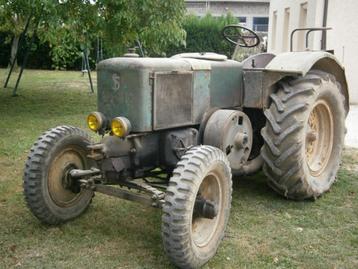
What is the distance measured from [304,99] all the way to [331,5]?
8.99 m

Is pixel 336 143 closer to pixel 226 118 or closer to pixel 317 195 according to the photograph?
pixel 317 195

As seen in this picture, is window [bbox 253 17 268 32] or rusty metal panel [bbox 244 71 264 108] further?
window [bbox 253 17 268 32]

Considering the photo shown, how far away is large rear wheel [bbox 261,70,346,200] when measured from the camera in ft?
14.4

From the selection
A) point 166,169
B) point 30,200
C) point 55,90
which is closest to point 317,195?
point 166,169

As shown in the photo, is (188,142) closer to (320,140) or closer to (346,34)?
(320,140)

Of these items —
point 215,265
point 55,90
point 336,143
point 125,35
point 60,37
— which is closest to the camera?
point 215,265

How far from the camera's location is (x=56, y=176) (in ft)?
13.1

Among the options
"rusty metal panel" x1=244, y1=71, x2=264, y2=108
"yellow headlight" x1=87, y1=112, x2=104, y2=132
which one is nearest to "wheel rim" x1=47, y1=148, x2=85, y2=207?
"yellow headlight" x1=87, y1=112, x2=104, y2=132

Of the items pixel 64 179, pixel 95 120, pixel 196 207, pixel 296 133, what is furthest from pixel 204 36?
pixel 196 207

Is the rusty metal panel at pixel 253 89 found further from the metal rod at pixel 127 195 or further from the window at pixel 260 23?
the window at pixel 260 23

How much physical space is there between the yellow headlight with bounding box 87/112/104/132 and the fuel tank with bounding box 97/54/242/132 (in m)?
0.10

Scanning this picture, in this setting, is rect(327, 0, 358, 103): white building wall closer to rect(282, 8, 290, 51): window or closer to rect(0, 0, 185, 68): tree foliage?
rect(282, 8, 290, 51): window

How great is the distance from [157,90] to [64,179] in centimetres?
105

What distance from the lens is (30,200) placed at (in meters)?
3.85
